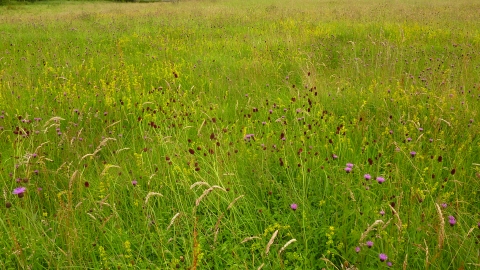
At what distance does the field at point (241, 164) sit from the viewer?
5.56 ft

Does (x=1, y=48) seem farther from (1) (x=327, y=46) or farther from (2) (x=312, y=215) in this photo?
(2) (x=312, y=215)

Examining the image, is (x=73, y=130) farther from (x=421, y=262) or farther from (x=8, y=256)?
(x=421, y=262)

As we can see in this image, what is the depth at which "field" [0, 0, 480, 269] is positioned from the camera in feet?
5.56

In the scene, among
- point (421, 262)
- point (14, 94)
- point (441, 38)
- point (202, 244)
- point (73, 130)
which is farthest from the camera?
point (441, 38)

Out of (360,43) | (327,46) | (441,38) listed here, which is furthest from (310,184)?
(441,38)

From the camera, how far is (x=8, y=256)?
1.71 metres

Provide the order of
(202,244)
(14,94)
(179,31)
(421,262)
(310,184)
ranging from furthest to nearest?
→ (179,31)
(14,94)
(310,184)
(202,244)
(421,262)

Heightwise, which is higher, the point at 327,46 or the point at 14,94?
the point at 327,46

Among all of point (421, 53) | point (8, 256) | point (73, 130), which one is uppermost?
point (421, 53)

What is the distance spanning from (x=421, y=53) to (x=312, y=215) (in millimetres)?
5246

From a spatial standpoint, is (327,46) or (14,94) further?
(327,46)

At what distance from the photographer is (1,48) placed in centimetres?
709

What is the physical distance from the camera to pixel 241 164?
2461mm

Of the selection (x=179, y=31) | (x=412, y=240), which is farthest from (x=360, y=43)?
(x=412, y=240)
